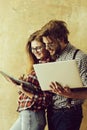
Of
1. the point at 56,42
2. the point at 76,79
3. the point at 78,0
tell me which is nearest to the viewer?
the point at 76,79

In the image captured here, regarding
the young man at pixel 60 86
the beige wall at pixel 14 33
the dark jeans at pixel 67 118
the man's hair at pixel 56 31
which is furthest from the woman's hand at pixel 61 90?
the beige wall at pixel 14 33

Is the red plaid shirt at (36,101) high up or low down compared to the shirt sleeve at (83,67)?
down

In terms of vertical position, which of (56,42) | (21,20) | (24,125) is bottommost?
(24,125)

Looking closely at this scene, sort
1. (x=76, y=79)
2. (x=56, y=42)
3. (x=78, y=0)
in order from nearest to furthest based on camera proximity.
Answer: (x=76, y=79) → (x=56, y=42) → (x=78, y=0)

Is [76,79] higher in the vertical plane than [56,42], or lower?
lower

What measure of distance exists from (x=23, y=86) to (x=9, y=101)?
24.8 inches

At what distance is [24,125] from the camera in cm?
220

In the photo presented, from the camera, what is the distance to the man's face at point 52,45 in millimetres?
2176

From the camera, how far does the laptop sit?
2.01 m

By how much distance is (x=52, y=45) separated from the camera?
7.18ft

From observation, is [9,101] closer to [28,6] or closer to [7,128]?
[7,128]

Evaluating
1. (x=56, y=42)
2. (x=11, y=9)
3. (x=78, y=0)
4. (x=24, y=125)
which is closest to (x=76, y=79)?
(x=56, y=42)

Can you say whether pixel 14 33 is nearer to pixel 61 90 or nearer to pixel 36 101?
pixel 36 101

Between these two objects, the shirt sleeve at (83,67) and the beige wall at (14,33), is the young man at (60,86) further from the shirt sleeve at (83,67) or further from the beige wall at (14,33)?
the beige wall at (14,33)
